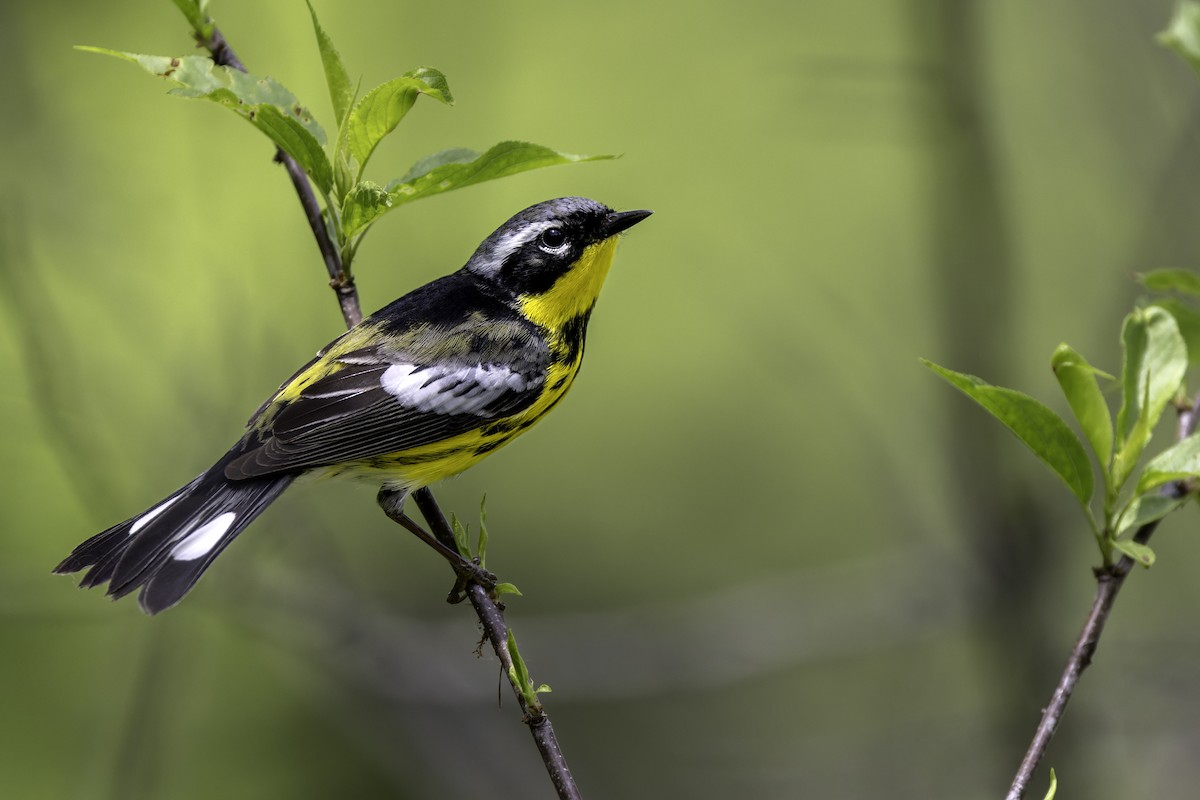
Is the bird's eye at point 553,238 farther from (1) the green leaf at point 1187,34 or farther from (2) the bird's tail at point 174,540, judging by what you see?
(1) the green leaf at point 1187,34

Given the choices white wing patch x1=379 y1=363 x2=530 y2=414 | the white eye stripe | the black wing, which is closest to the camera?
the black wing

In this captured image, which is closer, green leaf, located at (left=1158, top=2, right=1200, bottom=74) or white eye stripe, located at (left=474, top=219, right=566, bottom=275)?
green leaf, located at (left=1158, top=2, right=1200, bottom=74)

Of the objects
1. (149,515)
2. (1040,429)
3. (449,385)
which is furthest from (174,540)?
(1040,429)

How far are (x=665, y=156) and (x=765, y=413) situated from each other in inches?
69.5

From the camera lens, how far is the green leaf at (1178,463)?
2.16 meters

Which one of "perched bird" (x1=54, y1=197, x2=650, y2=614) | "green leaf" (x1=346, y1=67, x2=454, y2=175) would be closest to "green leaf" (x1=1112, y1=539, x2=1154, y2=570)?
"green leaf" (x1=346, y1=67, x2=454, y2=175)

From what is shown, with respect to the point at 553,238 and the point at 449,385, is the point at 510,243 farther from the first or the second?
the point at 449,385

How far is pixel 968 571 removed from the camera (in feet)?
17.8

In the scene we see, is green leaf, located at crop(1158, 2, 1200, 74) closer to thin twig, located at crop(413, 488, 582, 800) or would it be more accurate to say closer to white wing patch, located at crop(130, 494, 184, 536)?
thin twig, located at crop(413, 488, 582, 800)

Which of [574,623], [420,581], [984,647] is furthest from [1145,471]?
[420,581]

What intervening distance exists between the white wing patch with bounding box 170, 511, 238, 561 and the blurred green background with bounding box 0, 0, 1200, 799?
1205 millimetres

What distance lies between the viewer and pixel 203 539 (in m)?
3.29

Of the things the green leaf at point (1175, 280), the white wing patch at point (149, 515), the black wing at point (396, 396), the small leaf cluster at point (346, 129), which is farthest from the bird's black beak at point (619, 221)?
the green leaf at point (1175, 280)

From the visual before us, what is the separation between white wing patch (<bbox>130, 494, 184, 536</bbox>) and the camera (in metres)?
3.34
